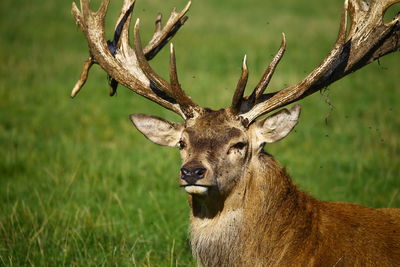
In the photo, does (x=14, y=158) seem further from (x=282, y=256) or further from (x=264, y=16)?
(x=264, y=16)

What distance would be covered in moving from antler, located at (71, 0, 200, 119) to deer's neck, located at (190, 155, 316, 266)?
86 cm

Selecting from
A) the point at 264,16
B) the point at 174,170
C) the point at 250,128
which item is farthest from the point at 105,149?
the point at 264,16

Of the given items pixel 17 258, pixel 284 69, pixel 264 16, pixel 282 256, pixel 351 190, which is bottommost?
pixel 17 258

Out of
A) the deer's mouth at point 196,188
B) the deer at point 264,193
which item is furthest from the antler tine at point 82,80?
the deer's mouth at point 196,188

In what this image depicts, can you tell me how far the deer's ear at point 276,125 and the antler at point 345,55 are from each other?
11cm

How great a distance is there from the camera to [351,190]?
7688mm

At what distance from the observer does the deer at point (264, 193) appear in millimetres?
4390

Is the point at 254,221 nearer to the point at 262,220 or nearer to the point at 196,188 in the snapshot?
the point at 262,220

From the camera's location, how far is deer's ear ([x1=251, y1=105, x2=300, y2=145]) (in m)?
4.75

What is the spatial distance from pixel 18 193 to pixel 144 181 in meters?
1.60

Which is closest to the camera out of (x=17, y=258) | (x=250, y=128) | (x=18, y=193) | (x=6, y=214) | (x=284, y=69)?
(x=250, y=128)

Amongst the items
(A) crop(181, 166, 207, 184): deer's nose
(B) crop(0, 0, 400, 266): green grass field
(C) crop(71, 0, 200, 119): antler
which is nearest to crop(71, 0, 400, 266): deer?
(A) crop(181, 166, 207, 184): deer's nose

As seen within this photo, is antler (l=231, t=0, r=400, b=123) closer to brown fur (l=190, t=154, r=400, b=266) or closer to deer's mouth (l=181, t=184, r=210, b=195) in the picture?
brown fur (l=190, t=154, r=400, b=266)

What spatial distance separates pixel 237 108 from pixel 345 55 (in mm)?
1029
